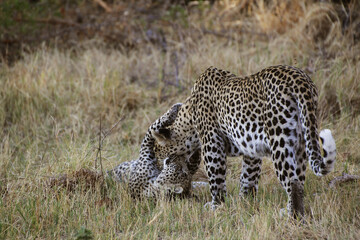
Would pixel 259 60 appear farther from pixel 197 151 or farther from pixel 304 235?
pixel 304 235

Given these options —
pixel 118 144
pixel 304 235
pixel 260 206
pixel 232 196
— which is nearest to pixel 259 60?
Result: pixel 118 144

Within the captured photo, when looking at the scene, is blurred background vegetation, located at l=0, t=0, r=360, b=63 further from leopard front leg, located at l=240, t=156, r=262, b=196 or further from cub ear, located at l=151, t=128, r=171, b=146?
cub ear, located at l=151, t=128, r=171, b=146

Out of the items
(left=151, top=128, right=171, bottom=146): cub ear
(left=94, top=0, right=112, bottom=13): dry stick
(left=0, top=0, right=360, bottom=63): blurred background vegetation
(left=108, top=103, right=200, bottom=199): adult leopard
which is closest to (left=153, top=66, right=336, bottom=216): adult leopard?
(left=151, top=128, right=171, bottom=146): cub ear

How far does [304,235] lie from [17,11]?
8.91 m

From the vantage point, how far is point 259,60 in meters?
9.14

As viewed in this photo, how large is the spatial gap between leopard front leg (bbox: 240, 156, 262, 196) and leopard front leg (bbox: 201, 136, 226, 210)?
298 millimetres

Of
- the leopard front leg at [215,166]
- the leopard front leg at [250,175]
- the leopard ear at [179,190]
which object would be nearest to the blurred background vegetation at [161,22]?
the leopard front leg at [250,175]

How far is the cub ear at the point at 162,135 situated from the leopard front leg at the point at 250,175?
1.03m

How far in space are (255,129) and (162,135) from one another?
158 cm

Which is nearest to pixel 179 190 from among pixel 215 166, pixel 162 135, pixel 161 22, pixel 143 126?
pixel 215 166

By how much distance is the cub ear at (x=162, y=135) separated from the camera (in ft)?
20.4

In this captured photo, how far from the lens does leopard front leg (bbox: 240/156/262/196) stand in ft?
19.1

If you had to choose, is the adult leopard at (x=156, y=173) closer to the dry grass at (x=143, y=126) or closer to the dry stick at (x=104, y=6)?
the dry grass at (x=143, y=126)

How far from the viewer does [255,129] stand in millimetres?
4988
